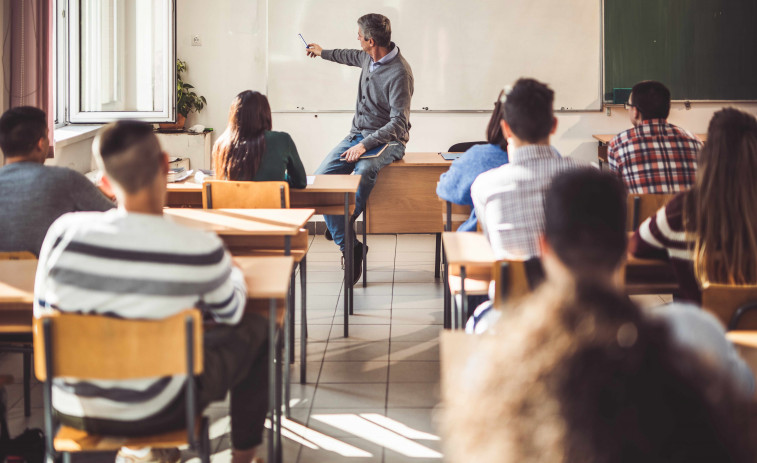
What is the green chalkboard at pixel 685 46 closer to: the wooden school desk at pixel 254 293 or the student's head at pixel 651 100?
the student's head at pixel 651 100

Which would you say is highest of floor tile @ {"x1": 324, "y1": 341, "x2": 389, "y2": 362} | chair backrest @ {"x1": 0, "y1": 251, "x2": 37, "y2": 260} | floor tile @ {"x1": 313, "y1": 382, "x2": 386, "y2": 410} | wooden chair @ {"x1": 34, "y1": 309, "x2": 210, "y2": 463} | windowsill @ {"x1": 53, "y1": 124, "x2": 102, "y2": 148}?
windowsill @ {"x1": 53, "y1": 124, "x2": 102, "y2": 148}

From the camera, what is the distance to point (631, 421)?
0.94 metres

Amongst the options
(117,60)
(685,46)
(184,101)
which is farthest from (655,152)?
(117,60)

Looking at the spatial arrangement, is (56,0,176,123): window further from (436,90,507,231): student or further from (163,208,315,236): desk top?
(436,90,507,231): student

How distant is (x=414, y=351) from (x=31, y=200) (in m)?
1.94

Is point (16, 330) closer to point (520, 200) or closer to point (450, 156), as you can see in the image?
point (520, 200)

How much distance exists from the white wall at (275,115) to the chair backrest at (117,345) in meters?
5.31

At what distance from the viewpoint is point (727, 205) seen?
259 cm

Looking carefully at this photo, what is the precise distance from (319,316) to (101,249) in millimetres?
2773

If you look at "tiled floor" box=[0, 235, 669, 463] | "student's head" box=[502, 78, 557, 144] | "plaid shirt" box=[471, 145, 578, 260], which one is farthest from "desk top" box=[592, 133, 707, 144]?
"plaid shirt" box=[471, 145, 578, 260]

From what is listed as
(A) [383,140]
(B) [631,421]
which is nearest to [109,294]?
(B) [631,421]

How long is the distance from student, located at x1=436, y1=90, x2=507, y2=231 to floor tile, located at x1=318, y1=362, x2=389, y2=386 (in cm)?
76

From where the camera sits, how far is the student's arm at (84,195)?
10.1 feet

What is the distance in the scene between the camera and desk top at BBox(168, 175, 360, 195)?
13.8ft
